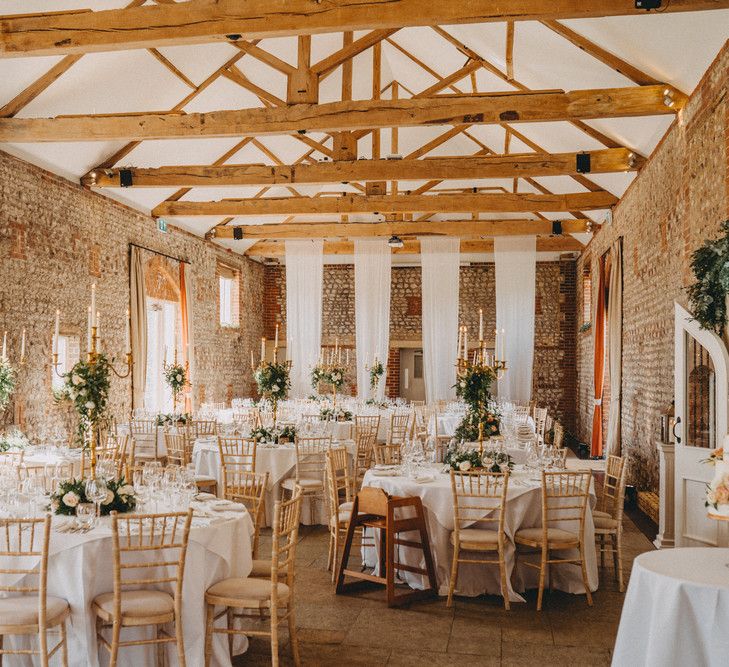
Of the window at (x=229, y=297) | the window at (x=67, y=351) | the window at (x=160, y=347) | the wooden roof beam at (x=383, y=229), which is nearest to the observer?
the window at (x=67, y=351)

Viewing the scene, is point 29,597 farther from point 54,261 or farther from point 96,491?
point 54,261

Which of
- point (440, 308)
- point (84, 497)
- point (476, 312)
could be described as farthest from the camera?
point (476, 312)

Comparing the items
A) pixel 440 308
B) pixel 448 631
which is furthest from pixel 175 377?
pixel 448 631

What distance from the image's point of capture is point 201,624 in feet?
13.8

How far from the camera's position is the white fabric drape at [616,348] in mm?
10898

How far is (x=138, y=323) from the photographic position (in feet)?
39.3

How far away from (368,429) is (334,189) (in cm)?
648

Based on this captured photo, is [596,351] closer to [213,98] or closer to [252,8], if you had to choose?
[213,98]

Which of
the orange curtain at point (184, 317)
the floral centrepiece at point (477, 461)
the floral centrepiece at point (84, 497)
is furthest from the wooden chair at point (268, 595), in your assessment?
the orange curtain at point (184, 317)

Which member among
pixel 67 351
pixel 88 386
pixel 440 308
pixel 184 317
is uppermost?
pixel 440 308

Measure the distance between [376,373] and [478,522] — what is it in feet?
30.5

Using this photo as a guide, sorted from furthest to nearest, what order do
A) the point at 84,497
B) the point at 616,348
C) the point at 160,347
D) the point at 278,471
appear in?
the point at 160,347 < the point at 616,348 < the point at 278,471 < the point at 84,497

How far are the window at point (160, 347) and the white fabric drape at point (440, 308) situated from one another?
5.03 metres

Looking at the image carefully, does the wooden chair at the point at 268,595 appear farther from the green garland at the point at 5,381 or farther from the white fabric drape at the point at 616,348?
the white fabric drape at the point at 616,348
